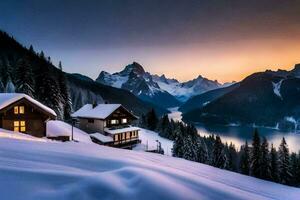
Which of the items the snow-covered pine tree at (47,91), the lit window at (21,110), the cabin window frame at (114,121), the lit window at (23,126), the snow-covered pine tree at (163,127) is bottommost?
the snow-covered pine tree at (163,127)

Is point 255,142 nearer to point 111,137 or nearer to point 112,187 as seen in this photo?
point 111,137

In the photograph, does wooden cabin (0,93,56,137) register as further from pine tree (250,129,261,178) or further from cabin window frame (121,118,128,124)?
pine tree (250,129,261,178)

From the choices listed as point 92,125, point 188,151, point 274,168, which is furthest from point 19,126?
point 274,168

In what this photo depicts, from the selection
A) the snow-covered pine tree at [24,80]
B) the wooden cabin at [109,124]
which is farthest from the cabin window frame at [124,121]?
the snow-covered pine tree at [24,80]

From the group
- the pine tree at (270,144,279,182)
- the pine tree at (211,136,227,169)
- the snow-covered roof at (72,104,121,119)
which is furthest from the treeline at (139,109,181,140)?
the pine tree at (270,144,279,182)

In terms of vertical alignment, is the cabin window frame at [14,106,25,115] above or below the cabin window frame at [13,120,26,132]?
above

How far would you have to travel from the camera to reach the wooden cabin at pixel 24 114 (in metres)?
32.6

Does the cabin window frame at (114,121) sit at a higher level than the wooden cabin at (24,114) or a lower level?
lower

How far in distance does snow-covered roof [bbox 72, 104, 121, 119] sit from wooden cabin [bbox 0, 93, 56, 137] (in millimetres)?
24886

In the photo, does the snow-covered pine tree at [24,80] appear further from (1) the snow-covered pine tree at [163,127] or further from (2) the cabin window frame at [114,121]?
(1) the snow-covered pine tree at [163,127]

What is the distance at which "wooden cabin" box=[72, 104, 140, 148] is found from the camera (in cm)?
5938

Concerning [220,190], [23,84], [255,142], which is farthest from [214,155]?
[220,190]

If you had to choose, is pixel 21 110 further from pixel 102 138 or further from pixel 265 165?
pixel 265 165

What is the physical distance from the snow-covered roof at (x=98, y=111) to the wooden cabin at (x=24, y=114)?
81.6 feet
